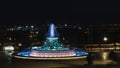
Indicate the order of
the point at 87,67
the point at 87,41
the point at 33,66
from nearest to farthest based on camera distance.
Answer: the point at 87,67
the point at 33,66
the point at 87,41

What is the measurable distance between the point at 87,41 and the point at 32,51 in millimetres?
25080

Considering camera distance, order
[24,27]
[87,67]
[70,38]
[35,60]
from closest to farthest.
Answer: [87,67] < [35,60] < [70,38] < [24,27]

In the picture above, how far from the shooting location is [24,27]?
8419 centimetres

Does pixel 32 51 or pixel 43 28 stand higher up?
pixel 43 28

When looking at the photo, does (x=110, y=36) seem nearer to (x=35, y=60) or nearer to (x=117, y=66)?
(x=35, y=60)

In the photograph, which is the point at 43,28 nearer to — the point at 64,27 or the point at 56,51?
the point at 64,27

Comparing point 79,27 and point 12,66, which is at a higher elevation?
point 79,27

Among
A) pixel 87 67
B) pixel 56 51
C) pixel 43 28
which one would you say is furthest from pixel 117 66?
pixel 43 28

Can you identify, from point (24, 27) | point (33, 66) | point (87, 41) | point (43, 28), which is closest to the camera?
point (33, 66)

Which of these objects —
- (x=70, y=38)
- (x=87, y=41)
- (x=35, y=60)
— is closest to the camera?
(x=35, y=60)

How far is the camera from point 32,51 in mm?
30500

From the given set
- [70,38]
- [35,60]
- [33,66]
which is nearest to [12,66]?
[33,66]

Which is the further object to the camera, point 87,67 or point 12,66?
point 12,66

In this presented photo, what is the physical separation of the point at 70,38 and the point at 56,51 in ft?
96.9
